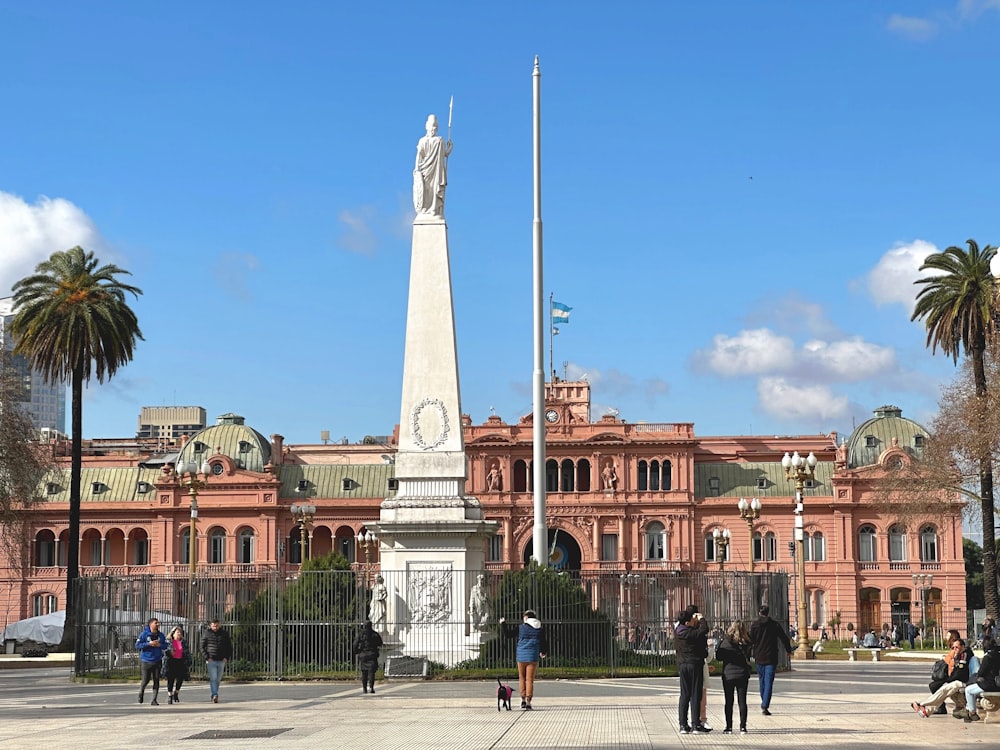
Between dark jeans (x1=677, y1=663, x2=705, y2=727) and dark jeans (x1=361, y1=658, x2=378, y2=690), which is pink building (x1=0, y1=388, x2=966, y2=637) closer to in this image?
dark jeans (x1=361, y1=658, x2=378, y2=690)

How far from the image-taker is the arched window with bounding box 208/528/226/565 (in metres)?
92.8

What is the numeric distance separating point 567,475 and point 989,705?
7159 cm

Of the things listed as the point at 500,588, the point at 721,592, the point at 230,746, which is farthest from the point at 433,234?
the point at 230,746

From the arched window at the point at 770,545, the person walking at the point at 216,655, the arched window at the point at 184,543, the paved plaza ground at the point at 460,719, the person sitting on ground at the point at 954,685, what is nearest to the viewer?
the paved plaza ground at the point at 460,719

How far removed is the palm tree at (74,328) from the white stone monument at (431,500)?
25499 millimetres

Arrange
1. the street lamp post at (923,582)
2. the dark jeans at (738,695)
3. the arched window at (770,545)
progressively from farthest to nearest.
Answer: the arched window at (770,545)
the street lamp post at (923,582)
the dark jeans at (738,695)

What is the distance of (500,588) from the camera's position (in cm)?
3150

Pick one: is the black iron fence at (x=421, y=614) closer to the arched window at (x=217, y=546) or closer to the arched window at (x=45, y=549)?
the arched window at (x=217, y=546)

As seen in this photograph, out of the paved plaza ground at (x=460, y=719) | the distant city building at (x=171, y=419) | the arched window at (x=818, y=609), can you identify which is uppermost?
the distant city building at (x=171, y=419)

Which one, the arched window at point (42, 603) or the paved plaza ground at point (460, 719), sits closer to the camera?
the paved plaza ground at point (460, 719)

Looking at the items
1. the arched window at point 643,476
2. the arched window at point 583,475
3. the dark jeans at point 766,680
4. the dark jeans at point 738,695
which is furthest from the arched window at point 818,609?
the dark jeans at point 738,695

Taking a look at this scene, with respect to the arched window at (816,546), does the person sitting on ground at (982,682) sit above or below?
below

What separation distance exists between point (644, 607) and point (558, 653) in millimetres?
2431

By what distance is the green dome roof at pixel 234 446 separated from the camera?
3752 inches
